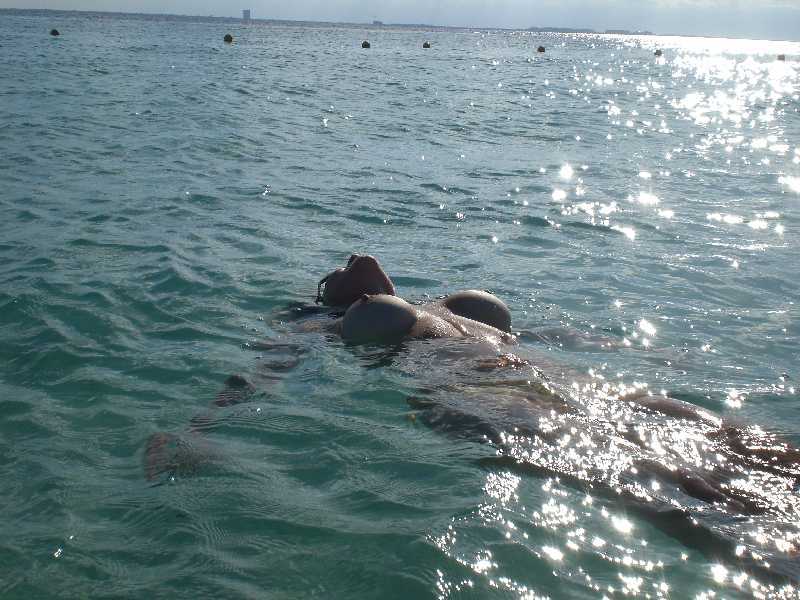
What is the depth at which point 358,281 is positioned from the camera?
9.56m

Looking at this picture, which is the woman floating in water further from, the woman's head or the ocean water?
the woman's head

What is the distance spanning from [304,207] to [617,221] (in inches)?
230

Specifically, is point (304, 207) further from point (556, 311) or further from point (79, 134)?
point (79, 134)

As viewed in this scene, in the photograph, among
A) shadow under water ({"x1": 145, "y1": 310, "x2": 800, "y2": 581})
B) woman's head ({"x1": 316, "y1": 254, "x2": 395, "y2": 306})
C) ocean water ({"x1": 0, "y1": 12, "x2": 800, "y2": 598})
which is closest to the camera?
ocean water ({"x1": 0, "y1": 12, "x2": 800, "y2": 598})

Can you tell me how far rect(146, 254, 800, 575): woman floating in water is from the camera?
5.38m

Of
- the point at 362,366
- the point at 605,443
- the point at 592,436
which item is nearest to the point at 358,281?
the point at 362,366

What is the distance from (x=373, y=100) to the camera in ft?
117

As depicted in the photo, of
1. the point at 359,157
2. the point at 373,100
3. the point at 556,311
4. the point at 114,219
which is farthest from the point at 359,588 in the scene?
the point at 373,100

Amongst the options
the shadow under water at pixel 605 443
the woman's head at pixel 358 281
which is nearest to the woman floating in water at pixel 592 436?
the shadow under water at pixel 605 443

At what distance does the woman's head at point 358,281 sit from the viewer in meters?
9.50

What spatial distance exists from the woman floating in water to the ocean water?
0.03 meters

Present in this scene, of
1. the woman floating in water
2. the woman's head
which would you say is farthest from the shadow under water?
the woman's head

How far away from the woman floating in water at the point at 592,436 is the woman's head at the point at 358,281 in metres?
0.77

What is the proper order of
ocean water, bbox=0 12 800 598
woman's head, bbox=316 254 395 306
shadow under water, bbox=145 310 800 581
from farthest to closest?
woman's head, bbox=316 254 395 306 → shadow under water, bbox=145 310 800 581 → ocean water, bbox=0 12 800 598
